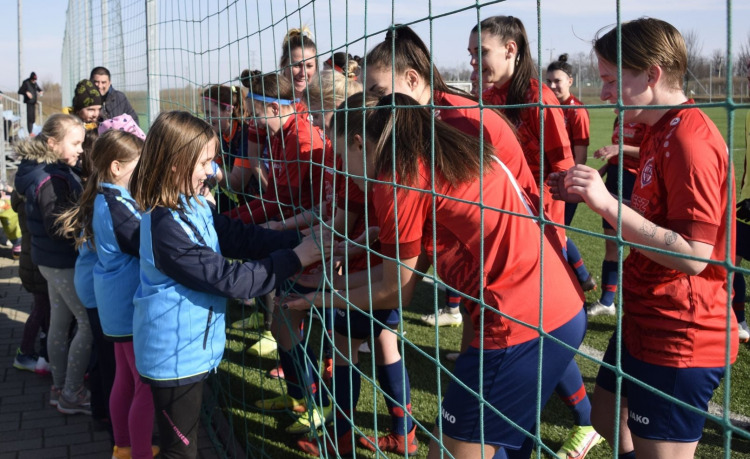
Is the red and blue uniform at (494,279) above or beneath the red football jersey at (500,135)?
beneath

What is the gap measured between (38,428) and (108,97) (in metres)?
3.53

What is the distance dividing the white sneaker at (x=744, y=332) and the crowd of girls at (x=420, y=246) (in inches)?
58.5

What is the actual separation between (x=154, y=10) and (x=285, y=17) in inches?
87.0

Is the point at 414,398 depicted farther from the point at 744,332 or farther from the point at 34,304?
the point at 34,304

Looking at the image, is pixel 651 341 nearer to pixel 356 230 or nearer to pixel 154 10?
pixel 356 230

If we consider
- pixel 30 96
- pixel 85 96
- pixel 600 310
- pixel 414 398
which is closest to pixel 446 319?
pixel 600 310

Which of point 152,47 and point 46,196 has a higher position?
point 152,47

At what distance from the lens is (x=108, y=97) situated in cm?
617

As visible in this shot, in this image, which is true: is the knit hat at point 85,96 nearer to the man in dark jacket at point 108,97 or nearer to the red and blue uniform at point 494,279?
the man in dark jacket at point 108,97

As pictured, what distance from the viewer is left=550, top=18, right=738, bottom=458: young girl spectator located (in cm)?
153

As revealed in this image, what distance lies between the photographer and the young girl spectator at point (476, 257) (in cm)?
175

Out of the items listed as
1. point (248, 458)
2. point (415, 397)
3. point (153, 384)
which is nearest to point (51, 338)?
point (248, 458)

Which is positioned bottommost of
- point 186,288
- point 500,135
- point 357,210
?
point 186,288

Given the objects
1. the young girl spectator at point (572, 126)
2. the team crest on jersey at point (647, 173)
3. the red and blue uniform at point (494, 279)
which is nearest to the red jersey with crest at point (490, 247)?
the red and blue uniform at point (494, 279)
